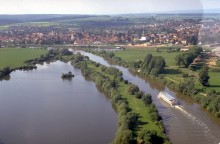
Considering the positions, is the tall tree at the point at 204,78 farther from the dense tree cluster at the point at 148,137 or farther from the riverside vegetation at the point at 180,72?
the dense tree cluster at the point at 148,137

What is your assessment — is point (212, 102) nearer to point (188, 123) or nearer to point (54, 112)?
point (188, 123)

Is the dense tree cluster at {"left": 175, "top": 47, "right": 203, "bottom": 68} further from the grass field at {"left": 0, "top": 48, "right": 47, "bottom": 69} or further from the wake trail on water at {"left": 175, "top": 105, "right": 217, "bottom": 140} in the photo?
the grass field at {"left": 0, "top": 48, "right": 47, "bottom": 69}

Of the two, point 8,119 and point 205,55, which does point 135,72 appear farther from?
point 8,119

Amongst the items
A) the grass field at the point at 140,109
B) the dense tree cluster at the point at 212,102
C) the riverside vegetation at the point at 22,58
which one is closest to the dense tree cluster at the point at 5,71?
the riverside vegetation at the point at 22,58

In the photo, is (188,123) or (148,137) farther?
(188,123)

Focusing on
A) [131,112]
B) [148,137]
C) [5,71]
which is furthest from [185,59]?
[148,137]

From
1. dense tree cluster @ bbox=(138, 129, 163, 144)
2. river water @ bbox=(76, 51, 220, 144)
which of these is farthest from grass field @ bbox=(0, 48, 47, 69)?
dense tree cluster @ bbox=(138, 129, 163, 144)

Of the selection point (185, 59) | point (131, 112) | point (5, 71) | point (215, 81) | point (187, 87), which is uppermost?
point (131, 112)
